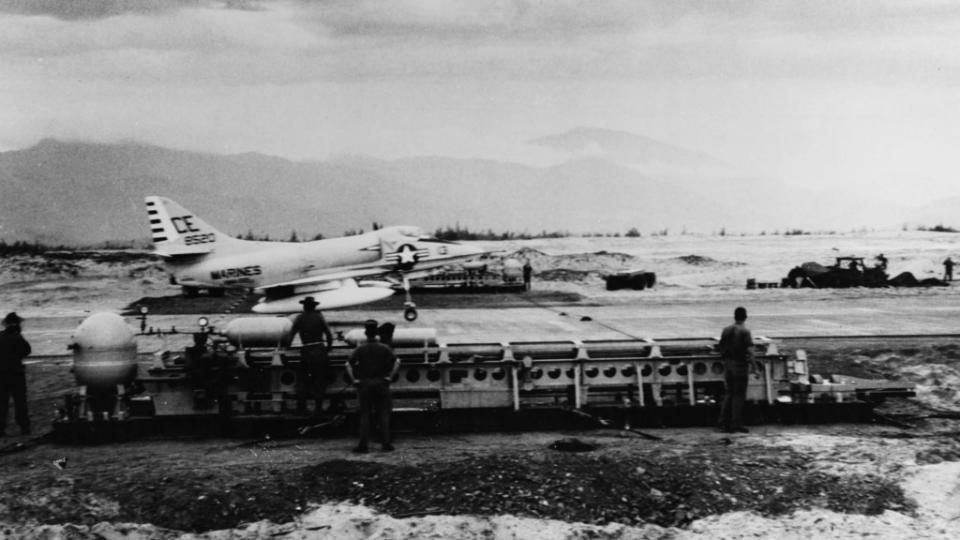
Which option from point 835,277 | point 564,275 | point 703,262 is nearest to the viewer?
point 835,277

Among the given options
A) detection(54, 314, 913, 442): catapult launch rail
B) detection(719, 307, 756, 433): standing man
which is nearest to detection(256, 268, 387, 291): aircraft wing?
detection(54, 314, 913, 442): catapult launch rail

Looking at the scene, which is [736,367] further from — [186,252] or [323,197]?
[323,197]

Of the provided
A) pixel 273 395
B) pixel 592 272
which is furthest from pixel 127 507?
pixel 592 272

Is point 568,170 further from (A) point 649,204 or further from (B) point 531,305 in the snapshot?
(B) point 531,305

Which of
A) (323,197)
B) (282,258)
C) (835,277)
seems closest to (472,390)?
(282,258)

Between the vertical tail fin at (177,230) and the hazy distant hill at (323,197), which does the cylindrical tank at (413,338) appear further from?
the hazy distant hill at (323,197)

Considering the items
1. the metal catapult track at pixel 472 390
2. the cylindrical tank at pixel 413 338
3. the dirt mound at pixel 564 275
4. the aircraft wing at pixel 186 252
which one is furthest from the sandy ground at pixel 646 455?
the dirt mound at pixel 564 275

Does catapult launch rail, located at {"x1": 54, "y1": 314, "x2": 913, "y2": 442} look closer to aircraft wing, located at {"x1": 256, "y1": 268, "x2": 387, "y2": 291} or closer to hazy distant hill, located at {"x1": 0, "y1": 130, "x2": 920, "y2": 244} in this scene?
aircraft wing, located at {"x1": 256, "y1": 268, "x2": 387, "y2": 291}
